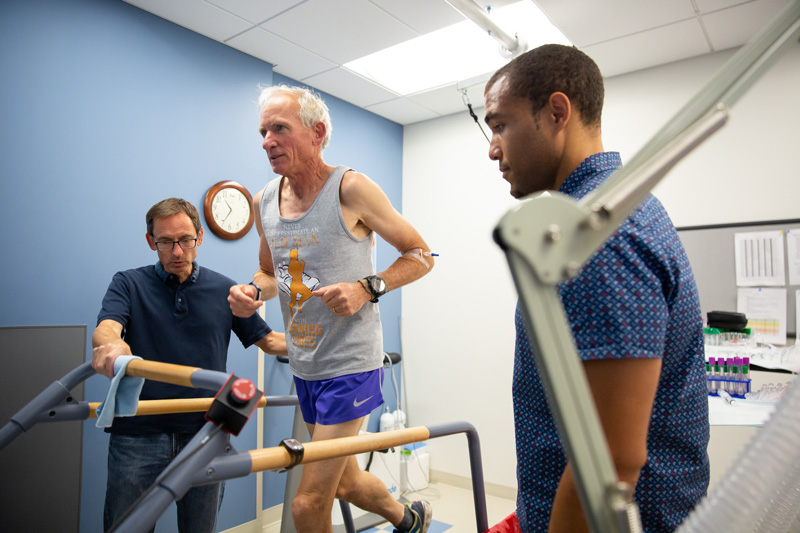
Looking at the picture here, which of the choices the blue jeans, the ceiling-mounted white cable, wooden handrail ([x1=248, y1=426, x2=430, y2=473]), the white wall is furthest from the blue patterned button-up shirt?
the white wall

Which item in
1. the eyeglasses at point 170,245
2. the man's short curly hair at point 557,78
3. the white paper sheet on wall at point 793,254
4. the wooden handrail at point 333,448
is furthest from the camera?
the white paper sheet on wall at point 793,254

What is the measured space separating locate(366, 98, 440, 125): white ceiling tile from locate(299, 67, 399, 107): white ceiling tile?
9 cm

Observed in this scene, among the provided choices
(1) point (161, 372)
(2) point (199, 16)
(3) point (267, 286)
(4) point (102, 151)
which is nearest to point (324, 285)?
(3) point (267, 286)

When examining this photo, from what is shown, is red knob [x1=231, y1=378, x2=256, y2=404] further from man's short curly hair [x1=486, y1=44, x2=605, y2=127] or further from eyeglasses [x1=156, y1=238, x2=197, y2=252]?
eyeglasses [x1=156, y1=238, x2=197, y2=252]

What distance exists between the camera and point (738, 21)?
110 inches

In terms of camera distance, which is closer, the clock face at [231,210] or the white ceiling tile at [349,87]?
the clock face at [231,210]

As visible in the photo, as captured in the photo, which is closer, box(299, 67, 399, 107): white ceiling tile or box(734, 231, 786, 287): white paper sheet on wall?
box(734, 231, 786, 287): white paper sheet on wall

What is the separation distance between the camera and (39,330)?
187 centimetres

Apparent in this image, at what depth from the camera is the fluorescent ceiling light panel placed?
2930 millimetres

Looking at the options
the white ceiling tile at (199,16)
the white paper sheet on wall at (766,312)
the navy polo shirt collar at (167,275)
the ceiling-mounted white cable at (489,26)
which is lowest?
the white paper sheet on wall at (766,312)

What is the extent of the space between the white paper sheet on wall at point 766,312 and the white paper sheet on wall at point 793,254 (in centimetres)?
8

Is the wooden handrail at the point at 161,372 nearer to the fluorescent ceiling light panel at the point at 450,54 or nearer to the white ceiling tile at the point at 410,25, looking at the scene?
the white ceiling tile at the point at 410,25

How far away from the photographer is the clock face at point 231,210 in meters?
2.95

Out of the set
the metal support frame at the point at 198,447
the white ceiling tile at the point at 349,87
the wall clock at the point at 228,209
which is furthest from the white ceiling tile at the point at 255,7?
the metal support frame at the point at 198,447
